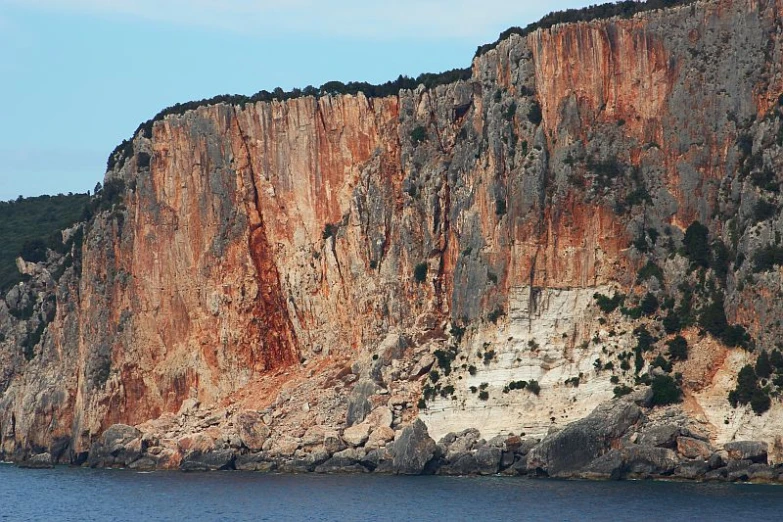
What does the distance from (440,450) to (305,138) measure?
23.1m

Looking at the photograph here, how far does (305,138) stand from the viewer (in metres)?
92.4

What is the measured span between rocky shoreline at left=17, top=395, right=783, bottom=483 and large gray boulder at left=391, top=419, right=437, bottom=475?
0.15 ft

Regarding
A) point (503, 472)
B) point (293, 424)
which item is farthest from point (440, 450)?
point (293, 424)

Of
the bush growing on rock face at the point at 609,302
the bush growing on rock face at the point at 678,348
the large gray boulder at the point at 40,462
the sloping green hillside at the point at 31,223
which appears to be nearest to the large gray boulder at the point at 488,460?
the bush growing on rock face at the point at 609,302

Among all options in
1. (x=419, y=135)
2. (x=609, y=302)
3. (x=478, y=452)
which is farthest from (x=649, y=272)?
(x=419, y=135)

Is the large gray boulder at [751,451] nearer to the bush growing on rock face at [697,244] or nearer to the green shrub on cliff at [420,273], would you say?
the bush growing on rock face at [697,244]

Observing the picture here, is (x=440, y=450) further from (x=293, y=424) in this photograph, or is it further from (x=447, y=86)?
(x=447, y=86)

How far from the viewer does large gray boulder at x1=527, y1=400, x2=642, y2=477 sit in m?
71.4

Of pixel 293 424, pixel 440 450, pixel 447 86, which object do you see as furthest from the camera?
pixel 447 86

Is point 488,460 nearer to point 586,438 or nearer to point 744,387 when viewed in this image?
point 586,438

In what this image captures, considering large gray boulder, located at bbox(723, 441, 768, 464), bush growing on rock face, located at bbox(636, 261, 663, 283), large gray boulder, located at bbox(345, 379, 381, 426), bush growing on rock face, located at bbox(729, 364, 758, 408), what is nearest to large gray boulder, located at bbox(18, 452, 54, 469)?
large gray boulder, located at bbox(345, 379, 381, 426)

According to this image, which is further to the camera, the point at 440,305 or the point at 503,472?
the point at 440,305

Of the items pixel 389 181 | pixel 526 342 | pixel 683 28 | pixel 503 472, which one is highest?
pixel 683 28

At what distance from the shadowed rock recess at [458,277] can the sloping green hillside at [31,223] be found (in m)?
9.07
